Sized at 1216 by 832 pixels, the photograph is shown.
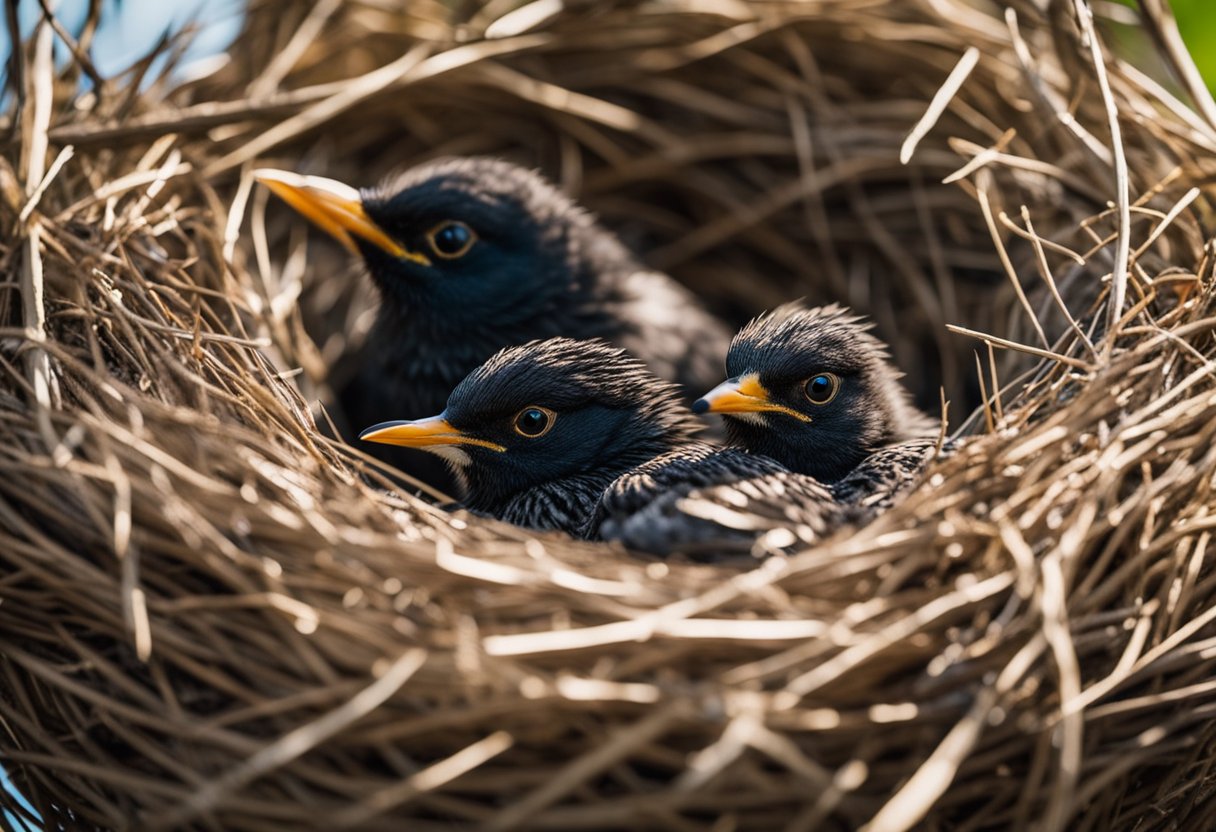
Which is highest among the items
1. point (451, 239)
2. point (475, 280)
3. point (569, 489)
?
point (451, 239)

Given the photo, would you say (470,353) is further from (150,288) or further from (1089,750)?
(1089,750)

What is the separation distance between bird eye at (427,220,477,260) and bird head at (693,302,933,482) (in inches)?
32.2

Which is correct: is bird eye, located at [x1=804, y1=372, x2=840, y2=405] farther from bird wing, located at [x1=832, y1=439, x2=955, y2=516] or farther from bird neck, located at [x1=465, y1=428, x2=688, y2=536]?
bird neck, located at [x1=465, y1=428, x2=688, y2=536]

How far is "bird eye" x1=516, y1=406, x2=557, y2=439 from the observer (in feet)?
8.00

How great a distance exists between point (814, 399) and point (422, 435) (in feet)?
2.62

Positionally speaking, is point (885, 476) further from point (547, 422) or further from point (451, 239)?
point (451, 239)

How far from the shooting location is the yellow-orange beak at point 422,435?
2314mm

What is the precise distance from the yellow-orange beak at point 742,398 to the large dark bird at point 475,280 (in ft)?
2.06

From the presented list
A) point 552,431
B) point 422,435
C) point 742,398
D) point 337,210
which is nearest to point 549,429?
point 552,431

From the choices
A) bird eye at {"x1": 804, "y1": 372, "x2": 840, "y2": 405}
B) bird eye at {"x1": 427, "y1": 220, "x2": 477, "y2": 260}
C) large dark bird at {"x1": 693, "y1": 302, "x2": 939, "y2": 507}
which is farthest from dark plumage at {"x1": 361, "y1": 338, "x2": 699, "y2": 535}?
bird eye at {"x1": 427, "y1": 220, "x2": 477, "y2": 260}

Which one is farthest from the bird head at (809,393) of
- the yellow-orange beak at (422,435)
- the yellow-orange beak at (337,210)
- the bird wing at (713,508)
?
the yellow-orange beak at (337,210)

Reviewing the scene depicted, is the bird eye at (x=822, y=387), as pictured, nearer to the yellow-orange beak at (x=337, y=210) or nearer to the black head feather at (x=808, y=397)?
the black head feather at (x=808, y=397)

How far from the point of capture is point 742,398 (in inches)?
89.9

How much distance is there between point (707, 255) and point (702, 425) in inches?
38.9
